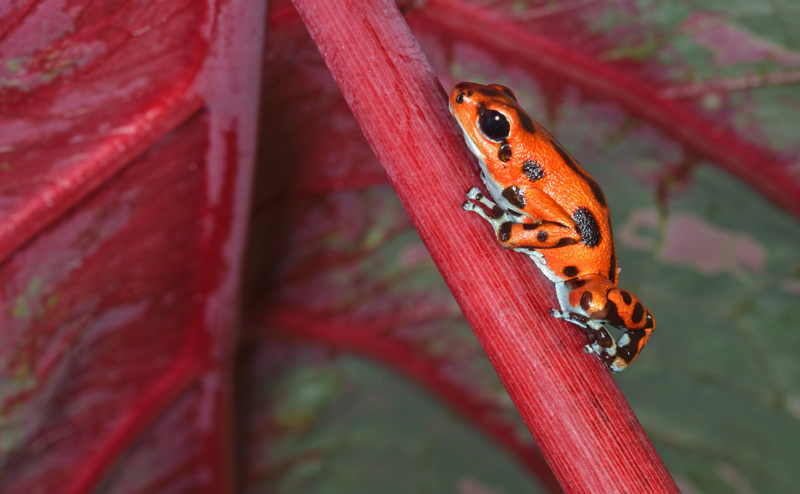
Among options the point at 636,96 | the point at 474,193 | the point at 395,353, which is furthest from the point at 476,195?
the point at 395,353

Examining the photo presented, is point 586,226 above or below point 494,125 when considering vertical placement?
below

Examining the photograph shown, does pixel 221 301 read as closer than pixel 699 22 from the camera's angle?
No

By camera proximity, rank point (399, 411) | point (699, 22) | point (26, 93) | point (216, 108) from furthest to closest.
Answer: point (399, 411) → point (699, 22) → point (216, 108) → point (26, 93)

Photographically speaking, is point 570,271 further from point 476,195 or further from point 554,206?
point 476,195

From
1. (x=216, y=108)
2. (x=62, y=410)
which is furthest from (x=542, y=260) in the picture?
(x=62, y=410)

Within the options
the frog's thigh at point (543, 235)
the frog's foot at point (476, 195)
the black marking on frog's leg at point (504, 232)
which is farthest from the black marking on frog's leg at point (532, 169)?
the frog's foot at point (476, 195)

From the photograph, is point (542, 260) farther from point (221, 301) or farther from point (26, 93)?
point (26, 93)
